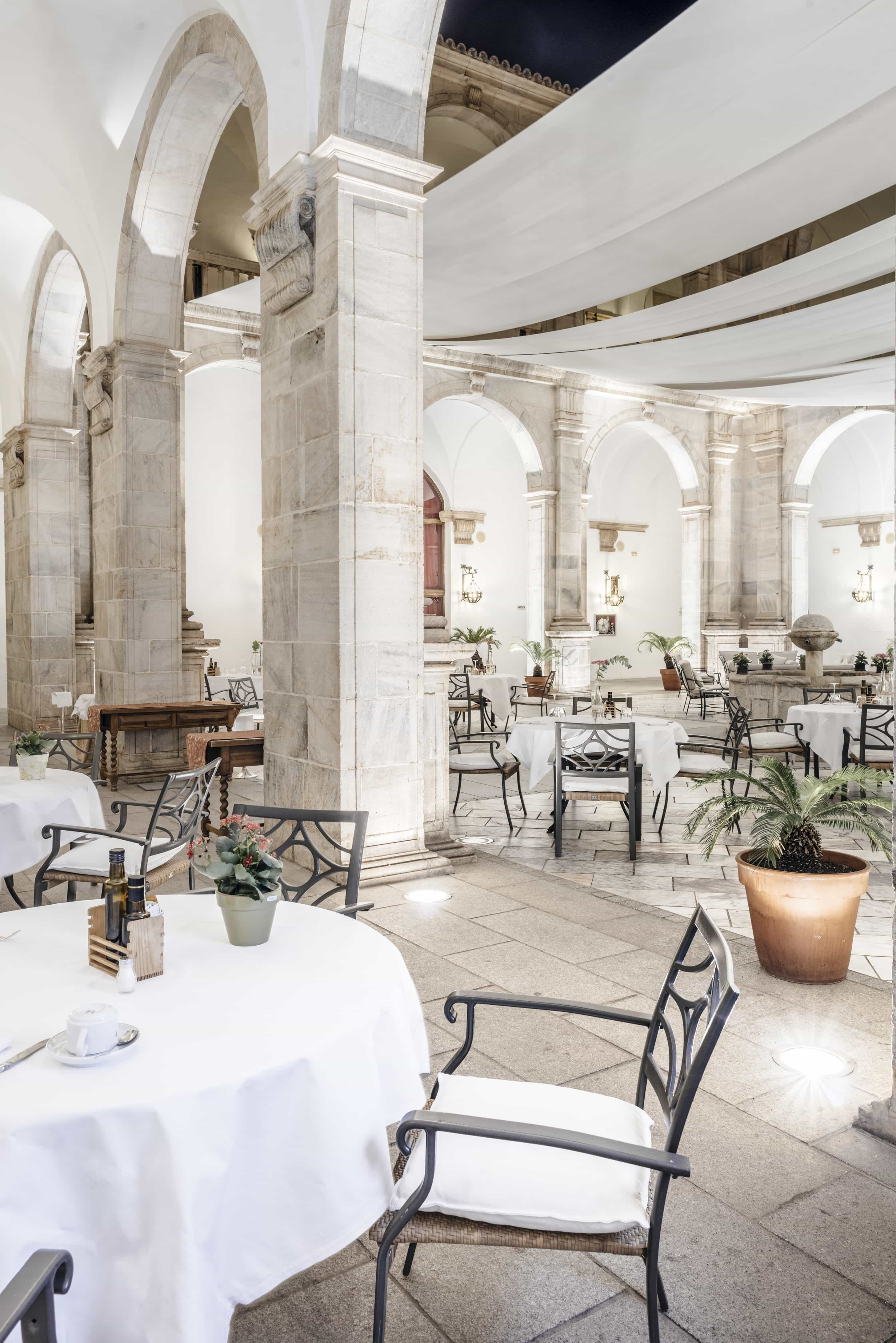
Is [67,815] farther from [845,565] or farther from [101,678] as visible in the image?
[845,565]

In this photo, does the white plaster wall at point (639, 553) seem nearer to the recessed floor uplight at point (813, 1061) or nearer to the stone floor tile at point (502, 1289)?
the recessed floor uplight at point (813, 1061)

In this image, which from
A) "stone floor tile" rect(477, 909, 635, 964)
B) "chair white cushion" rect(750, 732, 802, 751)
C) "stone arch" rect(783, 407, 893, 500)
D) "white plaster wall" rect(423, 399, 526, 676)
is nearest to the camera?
"stone floor tile" rect(477, 909, 635, 964)

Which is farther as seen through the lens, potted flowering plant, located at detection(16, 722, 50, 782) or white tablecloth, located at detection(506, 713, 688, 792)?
white tablecloth, located at detection(506, 713, 688, 792)

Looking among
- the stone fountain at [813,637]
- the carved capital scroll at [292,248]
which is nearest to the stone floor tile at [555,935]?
the carved capital scroll at [292,248]

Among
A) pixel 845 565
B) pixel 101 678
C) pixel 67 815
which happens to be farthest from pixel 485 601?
pixel 67 815

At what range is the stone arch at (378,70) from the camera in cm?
423

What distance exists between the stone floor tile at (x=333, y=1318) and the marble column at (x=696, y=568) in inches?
579

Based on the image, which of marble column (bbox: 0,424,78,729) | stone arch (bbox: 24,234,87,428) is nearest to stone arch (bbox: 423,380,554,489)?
stone arch (bbox: 24,234,87,428)

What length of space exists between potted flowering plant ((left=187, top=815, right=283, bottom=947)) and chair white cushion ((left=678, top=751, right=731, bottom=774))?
4285 mm

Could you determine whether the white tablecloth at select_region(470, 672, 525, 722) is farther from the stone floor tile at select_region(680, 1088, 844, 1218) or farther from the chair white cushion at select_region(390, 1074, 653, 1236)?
the chair white cushion at select_region(390, 1074, 653, 1236)

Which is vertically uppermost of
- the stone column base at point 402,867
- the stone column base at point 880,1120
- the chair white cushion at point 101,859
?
the chair white cushion at point 101,859

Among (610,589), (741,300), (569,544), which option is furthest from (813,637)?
(610,589)

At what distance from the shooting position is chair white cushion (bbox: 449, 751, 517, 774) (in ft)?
18.6

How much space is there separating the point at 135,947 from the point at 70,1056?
1.04ft
